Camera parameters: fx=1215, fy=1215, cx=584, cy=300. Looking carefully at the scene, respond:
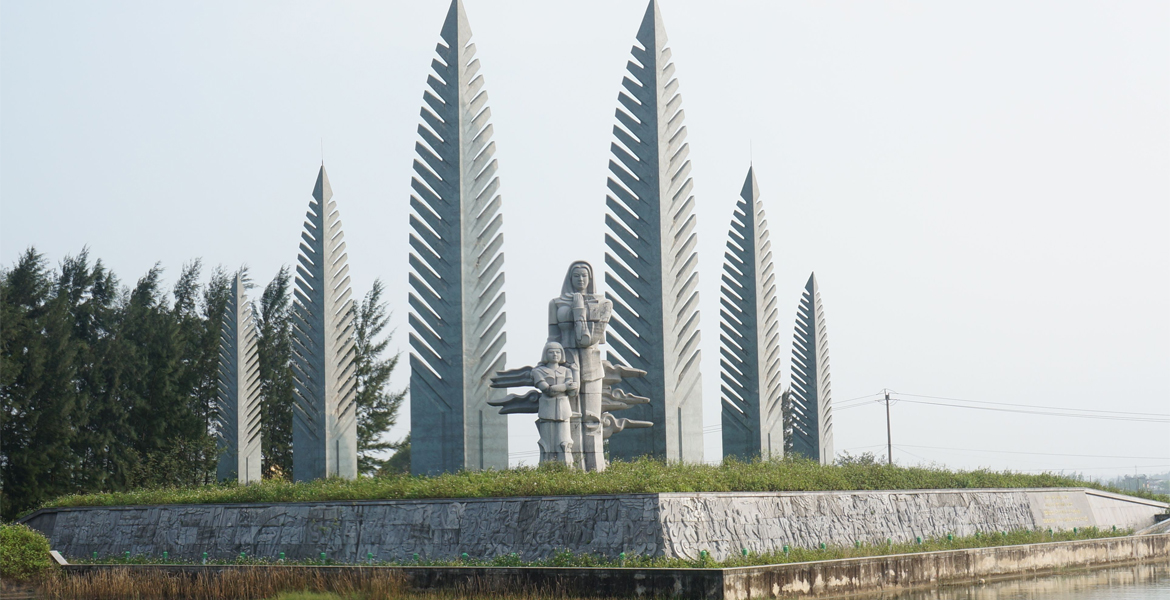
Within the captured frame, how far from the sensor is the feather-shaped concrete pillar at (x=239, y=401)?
1126 inches

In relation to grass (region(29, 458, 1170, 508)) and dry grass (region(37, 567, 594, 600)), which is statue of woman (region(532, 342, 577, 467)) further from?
dry grass (region(37, 567, 594, 600))

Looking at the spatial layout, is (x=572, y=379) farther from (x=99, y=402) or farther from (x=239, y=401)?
(x=99, y=402)

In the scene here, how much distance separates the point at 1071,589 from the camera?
1432cm

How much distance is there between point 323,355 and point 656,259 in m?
8.18

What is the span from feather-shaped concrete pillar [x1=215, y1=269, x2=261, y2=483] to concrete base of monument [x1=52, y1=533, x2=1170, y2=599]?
12.4 m

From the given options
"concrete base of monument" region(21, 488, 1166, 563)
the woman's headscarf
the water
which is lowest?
the water

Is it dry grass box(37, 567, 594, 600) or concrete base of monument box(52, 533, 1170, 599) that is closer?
concrete base of monument box(52, 533, 1170, 599)

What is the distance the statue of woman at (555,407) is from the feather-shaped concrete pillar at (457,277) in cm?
344

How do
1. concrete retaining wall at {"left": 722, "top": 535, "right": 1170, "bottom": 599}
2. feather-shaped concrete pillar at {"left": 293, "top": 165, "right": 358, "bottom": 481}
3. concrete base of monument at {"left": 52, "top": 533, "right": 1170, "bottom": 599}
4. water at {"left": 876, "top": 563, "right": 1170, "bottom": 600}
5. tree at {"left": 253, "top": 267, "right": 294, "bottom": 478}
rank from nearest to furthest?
1. concrete base of monument at {"left": 52, "top": 533, "right": 1170, "bottom": 599}
2. concrete retaining wall at {"left": 722, "top": 535, "right": 1170, "bottom": 599}
3. water at {"left": 876, "top": 563, "right": 1170, "bottom": 600}
4. feather-shaped concrete pillar at {"left": 293, "top": 165, "right": 358, "bottom": 481}
5. tree at {"left": 253, "top": 267, "right": 294, "bottom": 478}

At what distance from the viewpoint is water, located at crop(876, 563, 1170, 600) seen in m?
13.4

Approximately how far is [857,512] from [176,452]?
21.4 metres

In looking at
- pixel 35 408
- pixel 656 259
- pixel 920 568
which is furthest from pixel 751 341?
pixel 35 408

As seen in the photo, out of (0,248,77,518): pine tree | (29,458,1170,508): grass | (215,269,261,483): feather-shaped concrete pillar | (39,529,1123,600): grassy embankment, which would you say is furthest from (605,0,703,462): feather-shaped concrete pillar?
(0,248,77,518): pine tree

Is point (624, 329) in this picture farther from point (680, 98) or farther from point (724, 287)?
point (724, 287)
